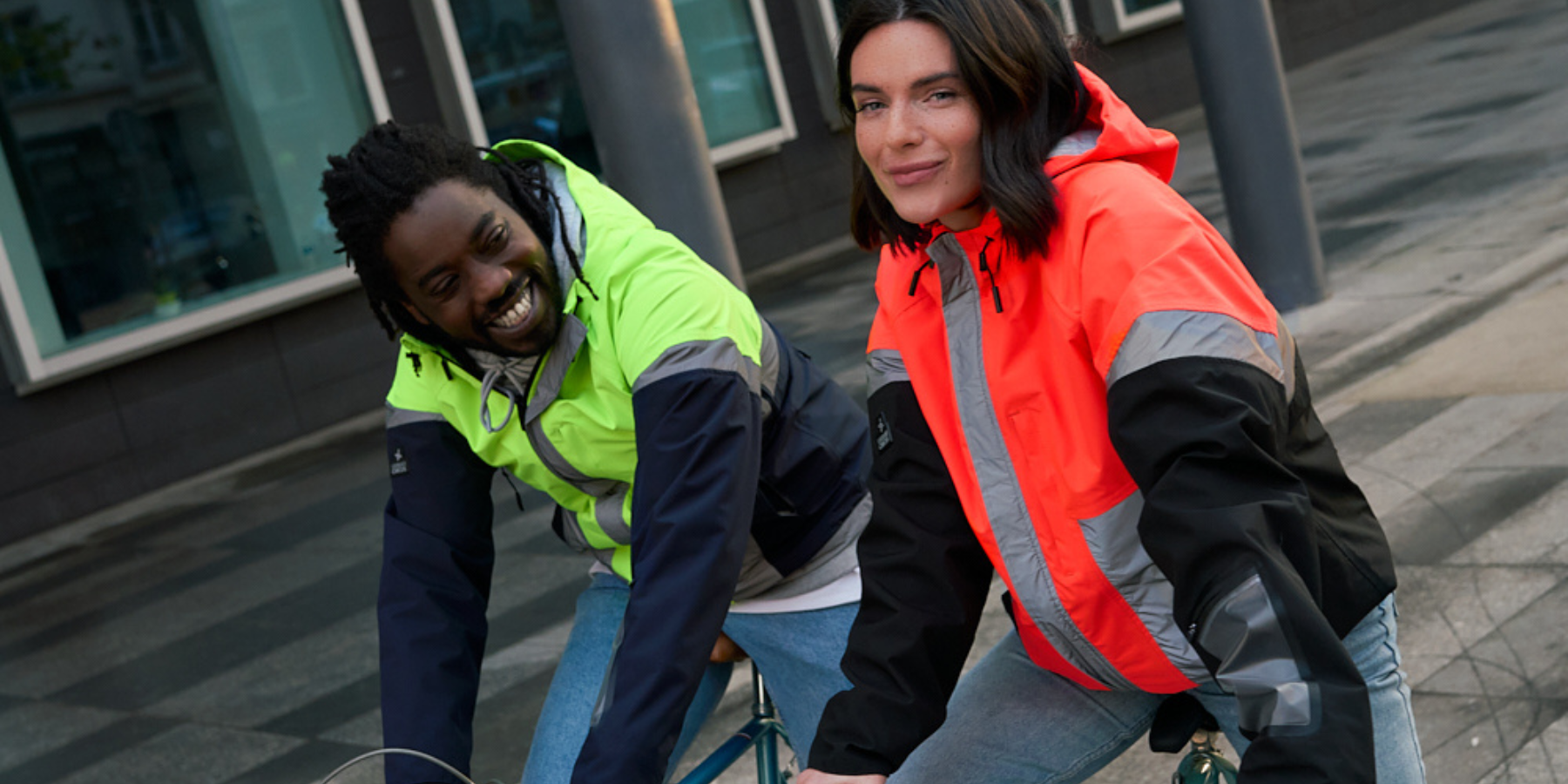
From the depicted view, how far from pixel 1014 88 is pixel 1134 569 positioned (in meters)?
0.61

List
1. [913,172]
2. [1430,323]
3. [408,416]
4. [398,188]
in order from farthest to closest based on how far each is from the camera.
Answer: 1. [1430,323]
2. [408,416]
3. [398,188]
4. [913,172]

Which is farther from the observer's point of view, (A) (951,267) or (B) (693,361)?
(B) (693,361)

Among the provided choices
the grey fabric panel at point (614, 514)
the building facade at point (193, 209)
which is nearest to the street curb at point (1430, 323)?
the grey fabric panel at point (614, 514)

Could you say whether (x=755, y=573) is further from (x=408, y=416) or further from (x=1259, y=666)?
(x=1259, y=666)

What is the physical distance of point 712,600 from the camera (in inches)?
87.5

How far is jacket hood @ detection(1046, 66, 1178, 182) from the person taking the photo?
1.89 m

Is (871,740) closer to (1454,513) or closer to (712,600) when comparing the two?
(712,600)

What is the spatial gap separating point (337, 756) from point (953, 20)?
3.61 m

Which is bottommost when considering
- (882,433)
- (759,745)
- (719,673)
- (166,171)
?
(759,745)

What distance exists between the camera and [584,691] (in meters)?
2.59

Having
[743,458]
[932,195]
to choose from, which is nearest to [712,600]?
[743,458]

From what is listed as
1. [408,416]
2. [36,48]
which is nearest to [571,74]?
[36,48]

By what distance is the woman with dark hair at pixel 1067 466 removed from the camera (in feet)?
5.29

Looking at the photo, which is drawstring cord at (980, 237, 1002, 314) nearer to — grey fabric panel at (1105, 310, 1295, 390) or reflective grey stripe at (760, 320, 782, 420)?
grey fabric panel at (1105, 310, 1295, 390)
